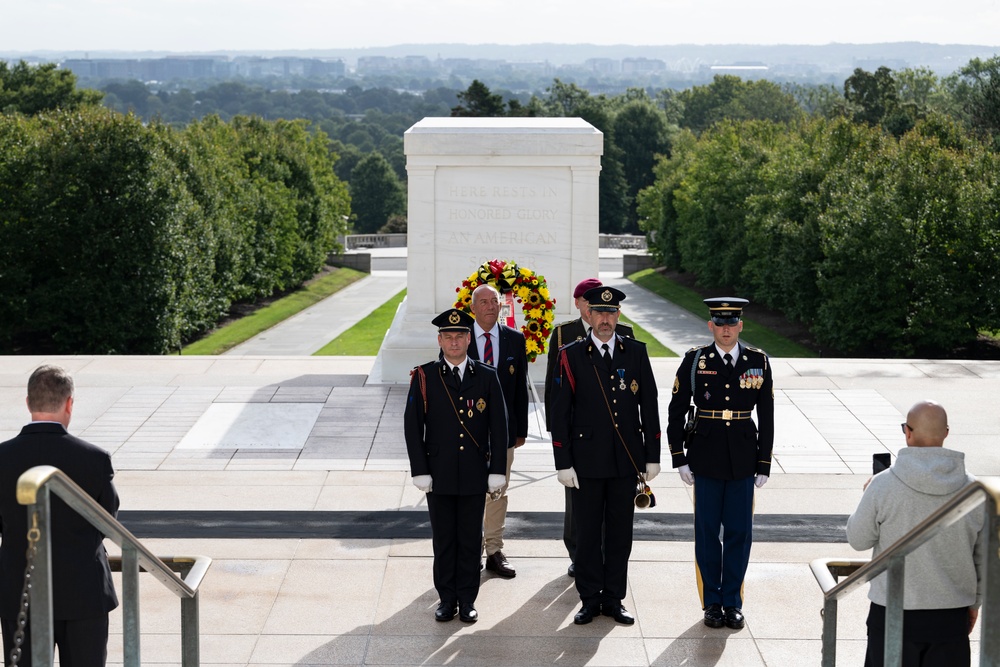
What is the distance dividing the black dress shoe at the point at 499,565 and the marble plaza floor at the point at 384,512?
0.31 feet

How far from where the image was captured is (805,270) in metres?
30.2

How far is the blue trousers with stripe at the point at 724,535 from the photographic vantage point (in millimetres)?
6828

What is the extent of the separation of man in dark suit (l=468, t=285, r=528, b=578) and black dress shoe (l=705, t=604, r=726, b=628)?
4.48ft

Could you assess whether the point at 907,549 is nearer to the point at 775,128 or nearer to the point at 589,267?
the point at 589,267

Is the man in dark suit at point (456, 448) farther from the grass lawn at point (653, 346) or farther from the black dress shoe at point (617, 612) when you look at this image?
the grass lawn at point (653, 346)

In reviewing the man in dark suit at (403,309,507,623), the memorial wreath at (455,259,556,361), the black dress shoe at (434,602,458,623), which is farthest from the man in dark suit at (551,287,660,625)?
the memorial wreath at (455,259,556,361)

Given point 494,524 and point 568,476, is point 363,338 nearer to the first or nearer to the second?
point 494,524

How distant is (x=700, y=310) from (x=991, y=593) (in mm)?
36467

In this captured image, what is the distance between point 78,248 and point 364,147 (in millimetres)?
137715

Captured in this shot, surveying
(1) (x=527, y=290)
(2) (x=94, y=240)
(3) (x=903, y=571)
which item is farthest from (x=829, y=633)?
(2) (x=94, y=240)

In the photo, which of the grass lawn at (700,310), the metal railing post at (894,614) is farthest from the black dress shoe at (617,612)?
the grass lawn at (700,310)

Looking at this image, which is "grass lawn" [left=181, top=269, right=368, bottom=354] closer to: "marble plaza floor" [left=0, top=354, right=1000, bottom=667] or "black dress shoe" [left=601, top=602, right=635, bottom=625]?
"marble plaza floor" [left=0, top=354, right=1000, bottom=667]

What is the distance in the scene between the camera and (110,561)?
17.7 ft

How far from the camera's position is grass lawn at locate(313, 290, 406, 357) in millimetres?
27844
